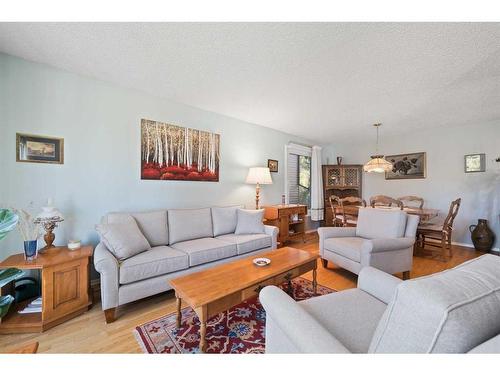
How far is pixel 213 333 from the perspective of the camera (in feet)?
5.19

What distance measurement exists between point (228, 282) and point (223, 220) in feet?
4.86

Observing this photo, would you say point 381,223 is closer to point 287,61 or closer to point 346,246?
point 346,246

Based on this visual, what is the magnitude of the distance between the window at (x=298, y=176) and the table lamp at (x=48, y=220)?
3.85 metres

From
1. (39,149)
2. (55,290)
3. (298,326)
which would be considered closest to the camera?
(298,326)

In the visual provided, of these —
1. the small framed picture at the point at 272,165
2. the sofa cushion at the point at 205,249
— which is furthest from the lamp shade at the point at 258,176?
the sofa cushion at the point at 205,249

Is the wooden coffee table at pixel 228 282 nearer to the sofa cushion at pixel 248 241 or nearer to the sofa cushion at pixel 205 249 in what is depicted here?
the sofa cushion at pixel 205 249

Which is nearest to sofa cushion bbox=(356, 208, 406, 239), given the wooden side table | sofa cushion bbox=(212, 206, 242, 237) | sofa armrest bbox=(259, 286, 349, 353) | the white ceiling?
the white ceiling

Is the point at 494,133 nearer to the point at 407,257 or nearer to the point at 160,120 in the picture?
the point at 407,257

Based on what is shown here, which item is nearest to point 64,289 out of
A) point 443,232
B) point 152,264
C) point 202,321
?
point 152,264

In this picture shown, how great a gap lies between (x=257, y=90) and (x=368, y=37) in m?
1.25

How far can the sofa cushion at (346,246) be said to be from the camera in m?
2.35

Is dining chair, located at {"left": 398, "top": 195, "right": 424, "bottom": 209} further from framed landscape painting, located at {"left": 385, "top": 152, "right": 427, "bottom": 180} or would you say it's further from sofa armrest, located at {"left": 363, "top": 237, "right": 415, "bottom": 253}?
sofa armrest, located at {"left": 363, "top": 237, "right": 415, "bottom": 253}
